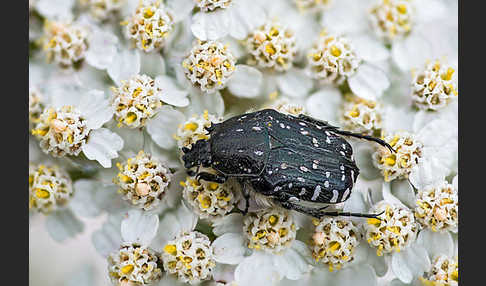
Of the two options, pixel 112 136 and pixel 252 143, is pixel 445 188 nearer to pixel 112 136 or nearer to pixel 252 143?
pixel 252 143

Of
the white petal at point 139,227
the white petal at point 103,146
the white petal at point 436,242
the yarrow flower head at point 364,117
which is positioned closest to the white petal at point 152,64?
the white petal at point 103,146

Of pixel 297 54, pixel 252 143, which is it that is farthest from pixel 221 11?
pixel 252 143

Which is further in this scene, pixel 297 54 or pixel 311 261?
pixel 297 54

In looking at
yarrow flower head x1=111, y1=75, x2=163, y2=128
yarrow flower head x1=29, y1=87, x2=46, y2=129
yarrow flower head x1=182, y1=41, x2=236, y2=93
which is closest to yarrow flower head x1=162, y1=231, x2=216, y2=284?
yarrow flower head x1=111, y1=75, x2=163, y2=128

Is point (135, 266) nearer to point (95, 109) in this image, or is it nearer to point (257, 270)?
point (257, 270)

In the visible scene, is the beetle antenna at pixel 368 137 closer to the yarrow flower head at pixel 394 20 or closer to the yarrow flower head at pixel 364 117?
the yarrow flower head at pixel 364 117

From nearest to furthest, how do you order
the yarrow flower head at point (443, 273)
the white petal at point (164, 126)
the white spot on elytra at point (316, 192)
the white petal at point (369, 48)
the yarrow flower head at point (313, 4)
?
the white spot on elytra at point (316, 192) → the yarrow flower head at point (443, 273) → the white petal at point (164, 126) → the white petal at point (369, 48) → the yarrow flower head at point (313, 4)
